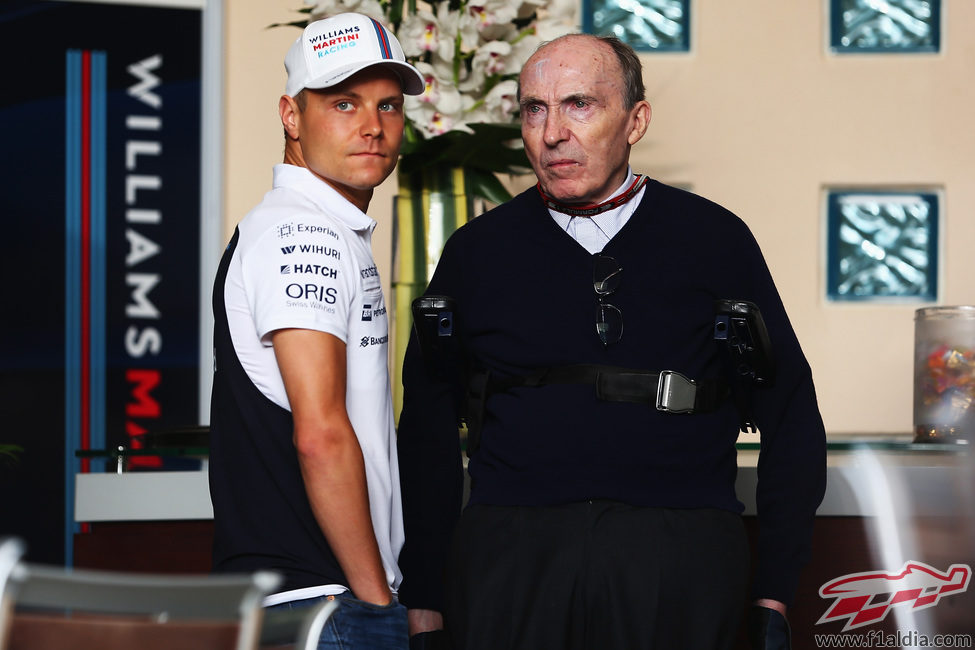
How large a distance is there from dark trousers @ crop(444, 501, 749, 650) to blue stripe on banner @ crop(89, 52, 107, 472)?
1716 mm

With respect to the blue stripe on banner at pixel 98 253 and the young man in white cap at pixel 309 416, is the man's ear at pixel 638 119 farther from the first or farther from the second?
the blue stripe on banner at pixel 98 253

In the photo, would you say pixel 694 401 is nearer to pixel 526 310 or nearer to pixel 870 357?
pixel 526 310

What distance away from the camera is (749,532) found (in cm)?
166

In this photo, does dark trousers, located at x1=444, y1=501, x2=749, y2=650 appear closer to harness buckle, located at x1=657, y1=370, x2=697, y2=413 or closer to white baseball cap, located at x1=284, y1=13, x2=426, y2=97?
harness buckle, located at x1=657, y1=370, x2=697, y2=413

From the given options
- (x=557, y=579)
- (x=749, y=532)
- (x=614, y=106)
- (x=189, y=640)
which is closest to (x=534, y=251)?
(x=614, y=106)

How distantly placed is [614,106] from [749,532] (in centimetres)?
63

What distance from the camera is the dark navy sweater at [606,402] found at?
1.35 m

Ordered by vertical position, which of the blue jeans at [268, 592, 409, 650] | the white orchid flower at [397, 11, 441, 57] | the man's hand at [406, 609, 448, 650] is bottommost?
the man's hand at [406, 609, 448, 650]

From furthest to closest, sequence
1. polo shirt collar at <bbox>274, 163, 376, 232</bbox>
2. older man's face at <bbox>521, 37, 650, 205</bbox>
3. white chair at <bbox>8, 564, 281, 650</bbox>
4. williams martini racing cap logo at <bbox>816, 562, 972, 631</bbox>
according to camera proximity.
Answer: williams martini racing cap logo at <bbox>816, 562, 972, 631</bbox>, older man's face at <bbox>521, 37, 650, 205</bbox>, polo shirt collar at <bbox>274, 163, 376, 232</bbox>, white chair at <bbox>8, 564, 281, 650</bbox>

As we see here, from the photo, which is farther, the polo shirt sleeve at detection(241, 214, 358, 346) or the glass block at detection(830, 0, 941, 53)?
the glass block at detection(830, 0, 941, 53)

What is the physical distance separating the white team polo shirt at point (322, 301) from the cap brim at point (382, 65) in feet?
0.32

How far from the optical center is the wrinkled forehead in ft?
4.67

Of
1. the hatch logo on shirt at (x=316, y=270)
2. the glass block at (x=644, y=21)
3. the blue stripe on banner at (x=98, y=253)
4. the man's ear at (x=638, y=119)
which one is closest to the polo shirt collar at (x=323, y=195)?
the hatch logo on shirt at (x=316, y=270)

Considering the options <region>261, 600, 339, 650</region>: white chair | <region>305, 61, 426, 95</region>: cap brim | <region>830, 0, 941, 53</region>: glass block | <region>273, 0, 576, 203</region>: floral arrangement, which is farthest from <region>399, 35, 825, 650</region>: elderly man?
<region>830, 0, 941, 53</region>: glass block
